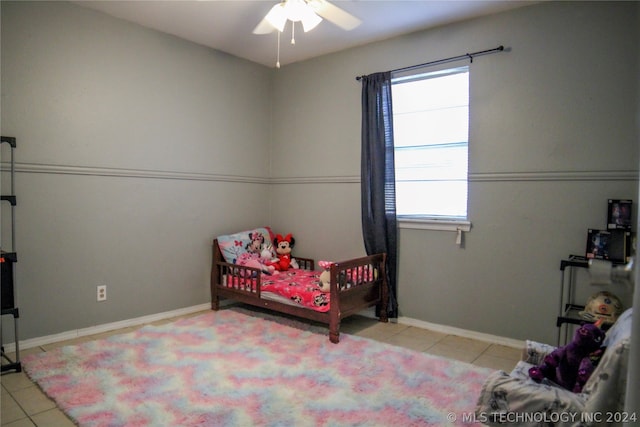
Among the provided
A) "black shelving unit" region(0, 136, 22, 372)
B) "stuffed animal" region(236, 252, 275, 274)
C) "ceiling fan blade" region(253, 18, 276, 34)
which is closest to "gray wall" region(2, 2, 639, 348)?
"black shelving unit" region(0, 136, 22, 372)

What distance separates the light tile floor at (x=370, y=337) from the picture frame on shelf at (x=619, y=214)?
1.04 metres

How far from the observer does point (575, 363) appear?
4.98 feet

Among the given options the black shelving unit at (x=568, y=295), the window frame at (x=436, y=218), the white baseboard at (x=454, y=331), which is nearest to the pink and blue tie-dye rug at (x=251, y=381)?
the white baseboard at (x=454, y=331)

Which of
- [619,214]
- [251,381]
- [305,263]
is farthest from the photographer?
[305,263]

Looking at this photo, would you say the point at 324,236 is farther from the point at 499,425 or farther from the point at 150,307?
the point at 499,425

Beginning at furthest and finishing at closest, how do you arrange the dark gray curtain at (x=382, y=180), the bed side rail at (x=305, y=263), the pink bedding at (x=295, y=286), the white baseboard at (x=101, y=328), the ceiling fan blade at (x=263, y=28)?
the bed side rail at (x=305, y=263) < the dark gray curtain at (x=382, y=180) < the ceiling fan blade at (x=263, y=28) < the pink bedding at (x=295, y=286) < the white baseboard at (x=101, y=328)

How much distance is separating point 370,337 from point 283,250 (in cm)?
132

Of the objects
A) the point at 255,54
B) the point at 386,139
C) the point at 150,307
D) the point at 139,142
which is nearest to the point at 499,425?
the point at 386,139

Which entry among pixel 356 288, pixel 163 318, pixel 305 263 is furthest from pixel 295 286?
pixel 163 318

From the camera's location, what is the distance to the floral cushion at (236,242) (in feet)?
11.8

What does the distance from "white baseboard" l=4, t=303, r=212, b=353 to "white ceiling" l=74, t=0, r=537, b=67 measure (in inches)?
93.0

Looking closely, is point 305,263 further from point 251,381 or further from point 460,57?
point 460,57

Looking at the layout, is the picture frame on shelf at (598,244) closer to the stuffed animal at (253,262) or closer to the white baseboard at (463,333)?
the white baseboard at (463,333)

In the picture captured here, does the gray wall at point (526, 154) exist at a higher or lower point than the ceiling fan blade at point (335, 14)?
lower
